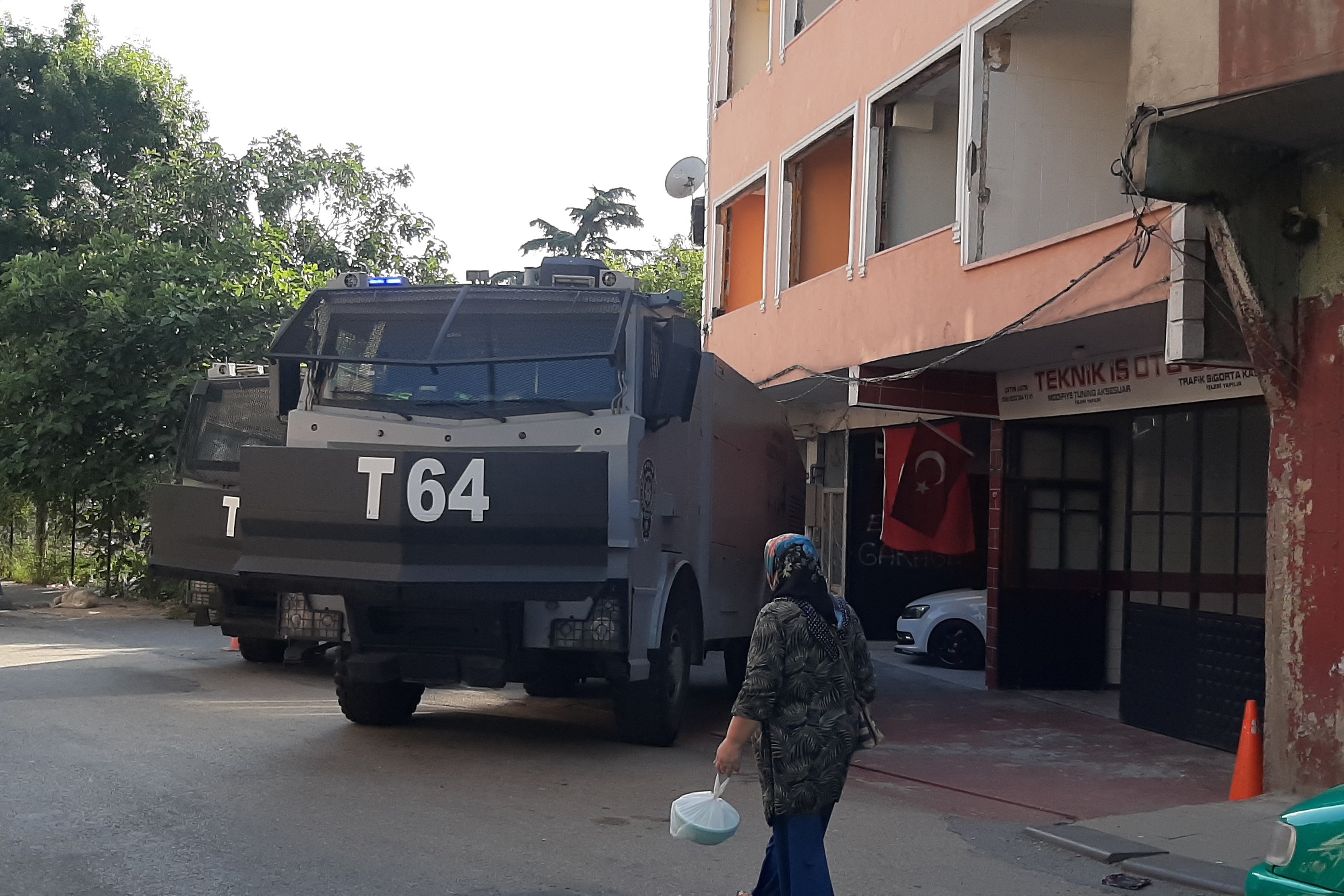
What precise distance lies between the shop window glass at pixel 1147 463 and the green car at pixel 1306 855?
309 inches

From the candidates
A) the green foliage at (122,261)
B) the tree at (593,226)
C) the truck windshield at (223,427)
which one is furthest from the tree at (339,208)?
the tree at (593,226)

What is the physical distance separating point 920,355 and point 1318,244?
490 centimetres

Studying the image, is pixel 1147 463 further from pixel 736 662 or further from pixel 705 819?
pixel 705 819

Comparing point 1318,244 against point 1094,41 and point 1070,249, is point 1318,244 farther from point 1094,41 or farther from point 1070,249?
point 1094,41

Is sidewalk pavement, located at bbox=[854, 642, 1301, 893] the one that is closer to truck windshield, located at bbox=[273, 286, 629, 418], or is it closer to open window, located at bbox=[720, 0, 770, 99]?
truck windshield, located at bbox=[273, 286, 629, 418]

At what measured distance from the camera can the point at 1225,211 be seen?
326 inches

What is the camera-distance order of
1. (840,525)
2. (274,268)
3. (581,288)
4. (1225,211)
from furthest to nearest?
(274,268), (840,525), (581,288), (1225,211)

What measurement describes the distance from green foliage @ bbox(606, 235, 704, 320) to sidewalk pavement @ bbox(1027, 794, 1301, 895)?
105 feet

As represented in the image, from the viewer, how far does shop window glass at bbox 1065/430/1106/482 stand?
14.4 meters

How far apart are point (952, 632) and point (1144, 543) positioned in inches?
176

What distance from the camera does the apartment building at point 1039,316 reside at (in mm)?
9891

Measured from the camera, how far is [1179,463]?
11.8 meters

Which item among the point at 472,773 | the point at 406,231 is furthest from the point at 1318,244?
the point at 406,231

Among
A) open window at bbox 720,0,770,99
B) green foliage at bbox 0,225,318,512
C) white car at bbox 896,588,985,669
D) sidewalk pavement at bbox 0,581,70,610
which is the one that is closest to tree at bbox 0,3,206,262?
green foliage at bbox 0,225,318,512
